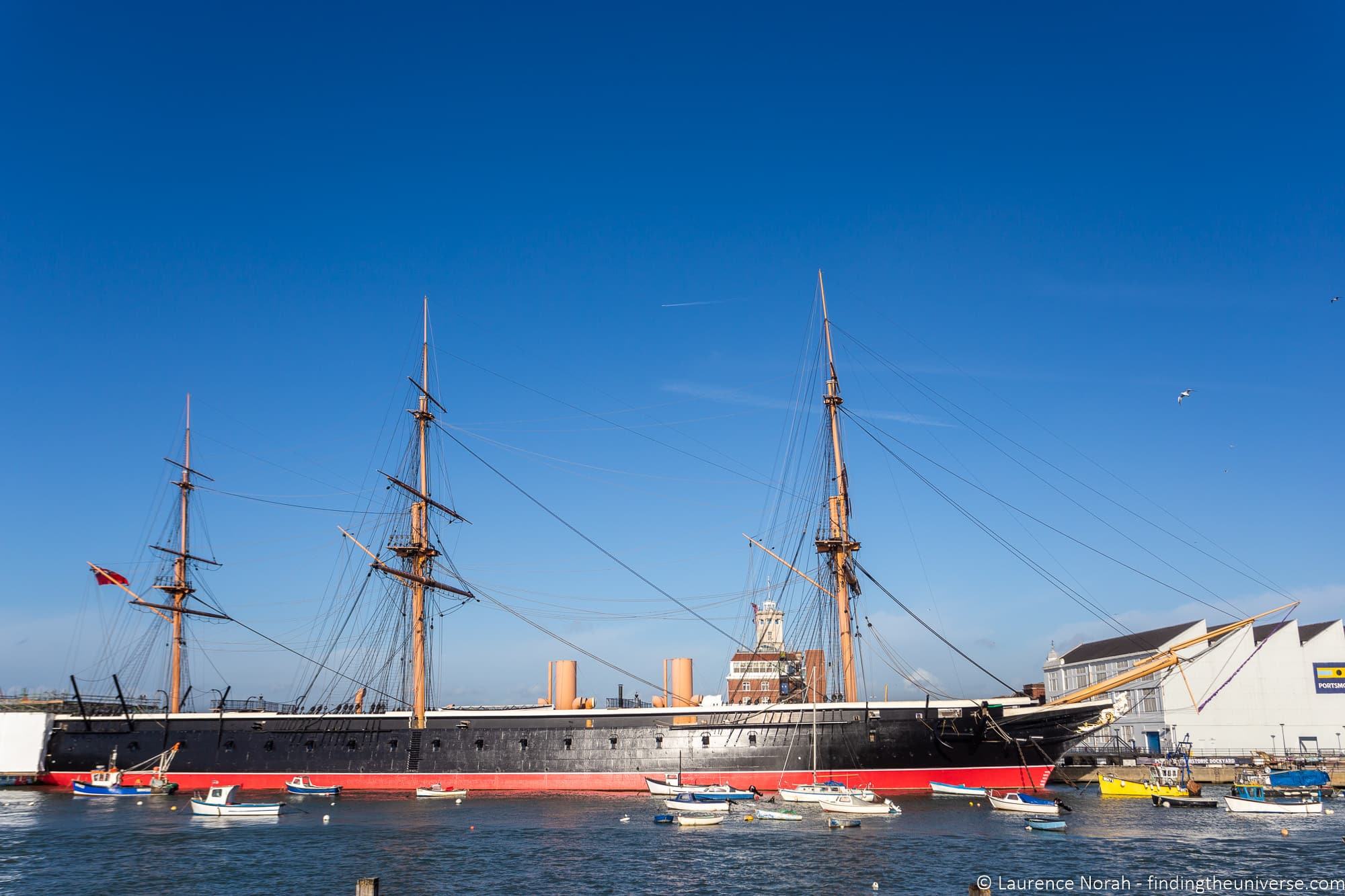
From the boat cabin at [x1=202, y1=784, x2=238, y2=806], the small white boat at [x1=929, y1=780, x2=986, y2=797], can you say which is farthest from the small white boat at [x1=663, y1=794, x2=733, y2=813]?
the boat cabin at [x1=202, y1=784, x2=238, y2=806]

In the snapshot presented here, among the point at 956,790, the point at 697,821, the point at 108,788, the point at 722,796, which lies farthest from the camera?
the point at 108,788

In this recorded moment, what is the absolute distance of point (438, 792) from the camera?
5406 centimetres

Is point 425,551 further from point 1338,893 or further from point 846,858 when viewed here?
point 1338,893

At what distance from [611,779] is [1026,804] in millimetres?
22211

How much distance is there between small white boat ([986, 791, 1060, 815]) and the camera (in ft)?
147

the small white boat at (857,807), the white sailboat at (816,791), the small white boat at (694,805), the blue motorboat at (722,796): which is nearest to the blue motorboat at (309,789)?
the small white boat at (694,805)

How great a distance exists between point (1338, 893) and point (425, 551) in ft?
170

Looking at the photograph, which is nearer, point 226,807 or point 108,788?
point 226,807

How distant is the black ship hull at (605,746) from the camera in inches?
2023

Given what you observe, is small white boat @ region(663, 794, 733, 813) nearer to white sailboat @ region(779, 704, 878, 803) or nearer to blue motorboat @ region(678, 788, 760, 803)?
blue motorboat @ region(678, 788, 760, 803)

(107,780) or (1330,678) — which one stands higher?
(1330,678)

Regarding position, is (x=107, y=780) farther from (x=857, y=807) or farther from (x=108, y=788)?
(x=857, y=807)

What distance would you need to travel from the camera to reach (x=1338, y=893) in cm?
2839

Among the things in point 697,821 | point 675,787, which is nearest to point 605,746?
point 675,787
